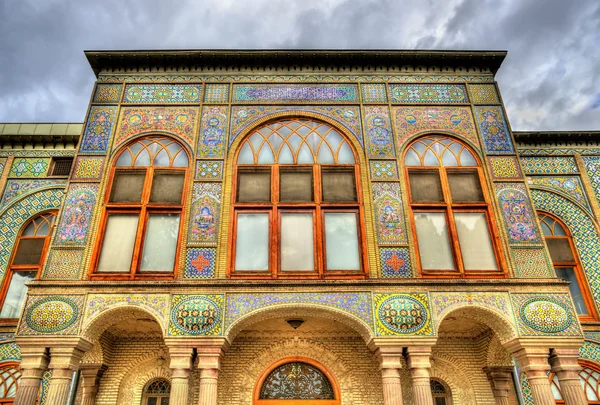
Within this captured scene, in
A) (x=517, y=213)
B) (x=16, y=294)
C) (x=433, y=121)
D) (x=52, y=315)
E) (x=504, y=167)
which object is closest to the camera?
(x=52, y=315)

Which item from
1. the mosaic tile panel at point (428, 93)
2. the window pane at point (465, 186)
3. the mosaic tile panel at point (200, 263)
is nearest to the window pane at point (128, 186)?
the mosaic tile panel at point (200, 263)

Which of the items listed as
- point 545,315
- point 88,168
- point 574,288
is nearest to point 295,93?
point 88,168

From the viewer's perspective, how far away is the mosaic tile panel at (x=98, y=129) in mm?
10727

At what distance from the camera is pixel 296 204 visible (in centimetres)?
1021

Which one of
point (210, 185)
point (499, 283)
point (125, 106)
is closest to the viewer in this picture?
point (499, 283)

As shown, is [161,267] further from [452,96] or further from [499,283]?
[452,96]

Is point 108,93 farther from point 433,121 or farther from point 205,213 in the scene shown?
point 433,121

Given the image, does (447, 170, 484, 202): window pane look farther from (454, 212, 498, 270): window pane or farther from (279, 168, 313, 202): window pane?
(279, 168, 313, 202): window pane

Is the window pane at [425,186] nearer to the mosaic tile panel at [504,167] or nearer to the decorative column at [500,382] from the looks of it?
the mosaic tile panel at [504,167]

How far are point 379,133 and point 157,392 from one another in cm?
831

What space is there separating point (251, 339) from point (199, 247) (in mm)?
2836

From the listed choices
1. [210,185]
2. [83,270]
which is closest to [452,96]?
[210,185]

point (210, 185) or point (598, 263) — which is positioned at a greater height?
point (210, 185)

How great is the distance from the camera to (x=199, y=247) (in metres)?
9.59
